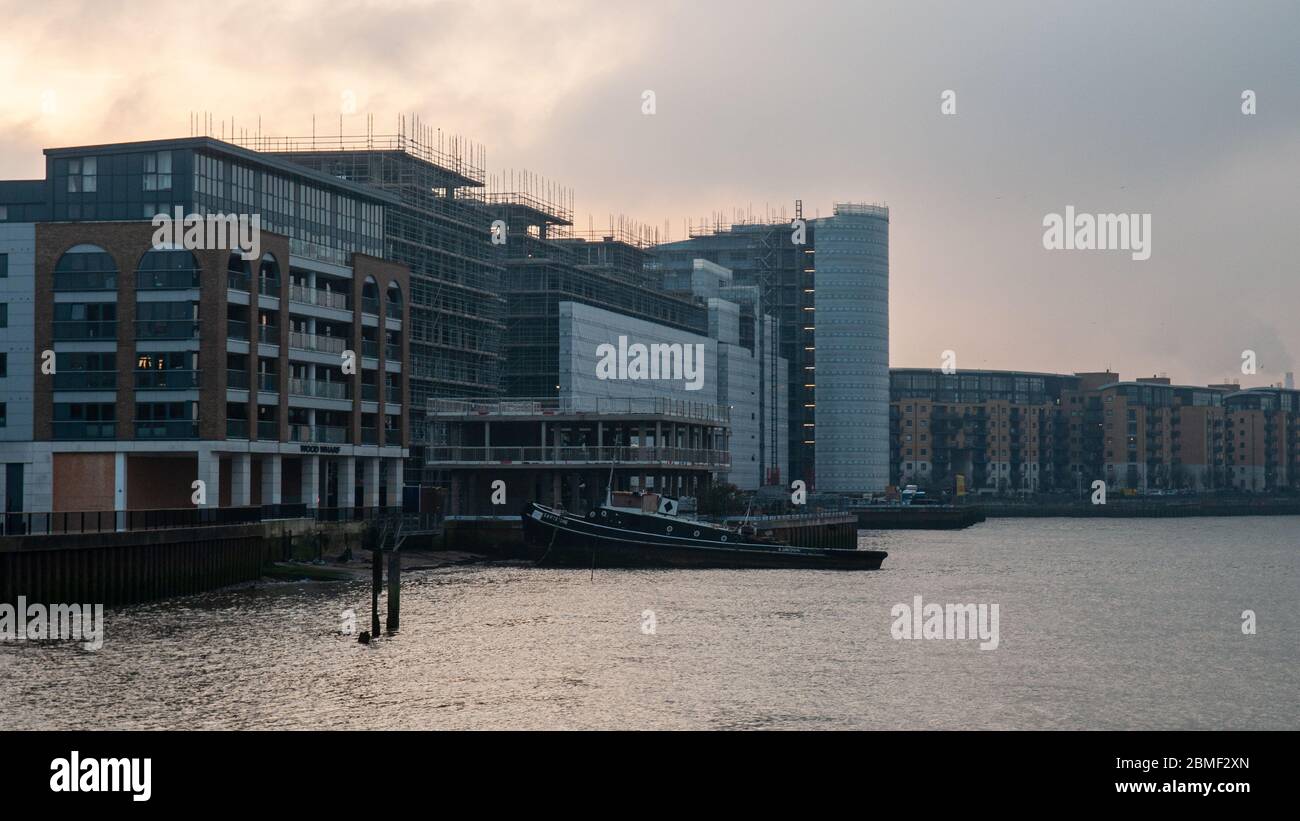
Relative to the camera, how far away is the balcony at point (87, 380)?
92.5m

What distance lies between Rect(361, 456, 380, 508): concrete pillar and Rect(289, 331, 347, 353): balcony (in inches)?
363

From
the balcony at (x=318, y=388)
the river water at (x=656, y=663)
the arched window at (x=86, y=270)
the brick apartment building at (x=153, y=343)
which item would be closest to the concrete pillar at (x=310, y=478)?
the brick apartment building at (x=153, y=343)

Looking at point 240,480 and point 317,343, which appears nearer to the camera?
point 240,480

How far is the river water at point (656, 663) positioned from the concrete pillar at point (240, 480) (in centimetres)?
1634

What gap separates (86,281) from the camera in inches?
3647

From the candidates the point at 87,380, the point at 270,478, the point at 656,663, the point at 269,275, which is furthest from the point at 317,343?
the point at 656,663

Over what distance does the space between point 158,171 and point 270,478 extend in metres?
20.9

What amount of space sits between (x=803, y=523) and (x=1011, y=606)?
48242 millimetres

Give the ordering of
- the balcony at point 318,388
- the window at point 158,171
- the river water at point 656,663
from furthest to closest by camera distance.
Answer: the balcony at point 318,388 → the window at point 158,171 → the river water at point 656,663

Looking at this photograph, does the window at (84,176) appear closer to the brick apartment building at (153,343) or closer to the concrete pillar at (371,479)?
the brick apartment building at (153,343)

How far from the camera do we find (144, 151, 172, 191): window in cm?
9769

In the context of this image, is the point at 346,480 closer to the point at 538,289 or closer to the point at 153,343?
the point at 153,343

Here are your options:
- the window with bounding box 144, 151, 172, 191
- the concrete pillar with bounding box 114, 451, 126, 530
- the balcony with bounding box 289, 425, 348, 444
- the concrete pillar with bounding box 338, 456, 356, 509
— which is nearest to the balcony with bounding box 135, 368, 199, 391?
the concrete pillar with bounding box 114, 451, 126, 530
